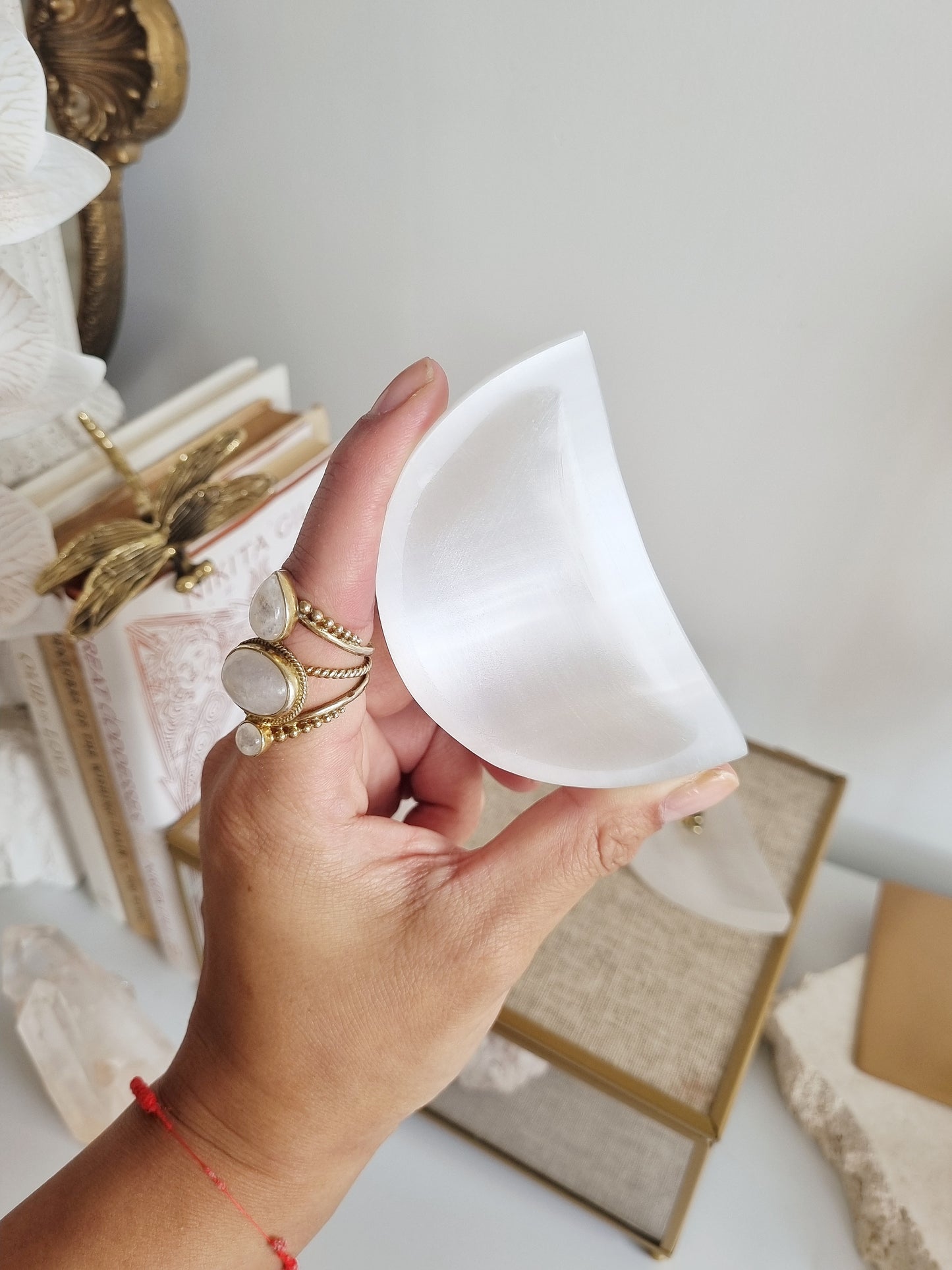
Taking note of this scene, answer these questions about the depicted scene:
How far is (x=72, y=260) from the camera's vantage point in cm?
73

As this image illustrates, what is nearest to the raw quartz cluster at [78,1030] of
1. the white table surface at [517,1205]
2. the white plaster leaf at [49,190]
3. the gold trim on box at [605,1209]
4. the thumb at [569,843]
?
the white table surface at [517,1205]

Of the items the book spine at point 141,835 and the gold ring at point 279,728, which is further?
the book spine at point 141,835

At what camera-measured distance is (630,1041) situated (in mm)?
525

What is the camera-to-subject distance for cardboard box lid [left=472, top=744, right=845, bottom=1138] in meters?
0.51

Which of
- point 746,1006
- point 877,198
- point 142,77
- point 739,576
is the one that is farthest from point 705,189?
point 746,1006

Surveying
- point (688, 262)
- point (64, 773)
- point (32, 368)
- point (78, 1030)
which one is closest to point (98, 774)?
point (64, 773)

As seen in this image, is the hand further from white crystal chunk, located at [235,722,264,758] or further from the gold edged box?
the gold edged box

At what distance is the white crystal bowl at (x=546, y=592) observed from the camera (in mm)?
343

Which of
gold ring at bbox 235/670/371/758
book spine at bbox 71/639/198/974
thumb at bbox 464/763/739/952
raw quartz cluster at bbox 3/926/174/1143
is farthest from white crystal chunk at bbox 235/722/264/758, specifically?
raw quartz cluster at bbox 3/926/174/1143

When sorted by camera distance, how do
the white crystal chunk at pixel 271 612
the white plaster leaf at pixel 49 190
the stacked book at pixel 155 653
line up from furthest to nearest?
the stacked book at pixel 155 653
the white plaster leaf at pixel 49 190
the white crystal chunk at pixel 271 612

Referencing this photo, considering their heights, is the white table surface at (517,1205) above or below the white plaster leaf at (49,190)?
below

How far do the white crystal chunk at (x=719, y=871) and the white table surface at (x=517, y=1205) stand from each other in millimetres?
122

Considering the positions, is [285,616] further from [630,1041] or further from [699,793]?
[630,1041]

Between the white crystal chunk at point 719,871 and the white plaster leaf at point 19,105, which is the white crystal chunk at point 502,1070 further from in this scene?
the white plaster leaf at point 19,105
